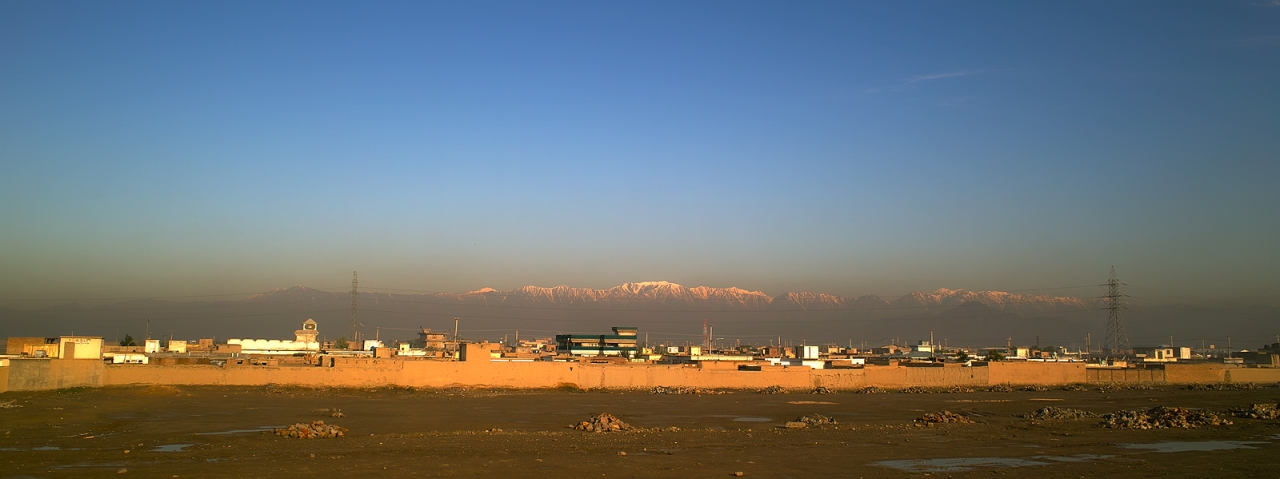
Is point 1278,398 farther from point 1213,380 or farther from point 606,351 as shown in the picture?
point 606,351

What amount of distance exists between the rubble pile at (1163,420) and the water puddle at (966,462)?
10.2 metres

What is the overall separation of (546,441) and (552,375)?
1168 inches

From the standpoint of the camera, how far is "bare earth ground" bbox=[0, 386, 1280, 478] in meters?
20.1

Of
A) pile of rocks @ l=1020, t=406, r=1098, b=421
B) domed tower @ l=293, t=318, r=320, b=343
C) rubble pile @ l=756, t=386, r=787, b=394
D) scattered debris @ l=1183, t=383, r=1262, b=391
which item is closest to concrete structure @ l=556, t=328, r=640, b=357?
domed tower @ l=293, t=318, r=320, b=343

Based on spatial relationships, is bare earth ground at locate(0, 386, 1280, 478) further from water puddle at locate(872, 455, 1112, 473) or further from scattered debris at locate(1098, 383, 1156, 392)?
scattered debris at locate(1098, 383, 1156, 392)

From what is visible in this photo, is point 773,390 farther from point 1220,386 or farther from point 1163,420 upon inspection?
point 1220,386

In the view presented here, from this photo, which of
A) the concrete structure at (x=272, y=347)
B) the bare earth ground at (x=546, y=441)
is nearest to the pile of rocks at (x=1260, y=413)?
the bare earth ground at (x=546, y=441)

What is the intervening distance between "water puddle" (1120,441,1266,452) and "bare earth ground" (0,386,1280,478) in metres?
0.40

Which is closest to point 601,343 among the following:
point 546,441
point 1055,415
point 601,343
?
point 601,343

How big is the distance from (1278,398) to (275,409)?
60943mm

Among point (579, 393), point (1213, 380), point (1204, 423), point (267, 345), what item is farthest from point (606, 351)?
point (1204, 423)

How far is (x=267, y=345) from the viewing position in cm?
8538

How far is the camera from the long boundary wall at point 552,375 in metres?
44.0

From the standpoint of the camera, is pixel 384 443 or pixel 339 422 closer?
pixel 384 443
